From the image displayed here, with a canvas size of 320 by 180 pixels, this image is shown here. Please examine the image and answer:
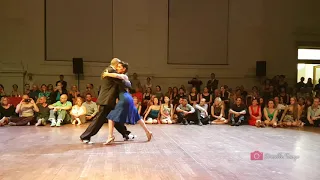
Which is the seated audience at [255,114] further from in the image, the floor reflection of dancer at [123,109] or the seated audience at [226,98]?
the floor reflection of dancer at [123,109]

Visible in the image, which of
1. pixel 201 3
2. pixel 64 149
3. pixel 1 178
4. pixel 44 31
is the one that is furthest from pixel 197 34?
pixel 1 178

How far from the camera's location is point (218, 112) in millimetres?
8844

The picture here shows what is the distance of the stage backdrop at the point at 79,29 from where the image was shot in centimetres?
1094

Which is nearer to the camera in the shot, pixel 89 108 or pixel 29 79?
pixel 89 108

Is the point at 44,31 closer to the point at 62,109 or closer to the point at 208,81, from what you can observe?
the point at 62,109

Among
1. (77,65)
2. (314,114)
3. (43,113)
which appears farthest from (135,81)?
(314,114)

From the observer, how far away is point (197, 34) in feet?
38.9

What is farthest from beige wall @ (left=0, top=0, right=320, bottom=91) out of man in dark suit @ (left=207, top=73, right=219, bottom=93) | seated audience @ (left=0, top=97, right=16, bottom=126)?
seated audience @ (left=0, top=97, right=16, bottom=126)

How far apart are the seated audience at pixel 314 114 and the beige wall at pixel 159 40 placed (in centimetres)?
370

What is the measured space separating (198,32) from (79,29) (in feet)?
15.3

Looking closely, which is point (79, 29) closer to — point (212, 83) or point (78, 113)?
point (78, 113)

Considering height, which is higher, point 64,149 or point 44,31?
point 44,31

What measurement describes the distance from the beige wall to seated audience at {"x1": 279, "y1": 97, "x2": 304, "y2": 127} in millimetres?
3584

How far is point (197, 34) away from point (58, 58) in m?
5.47
